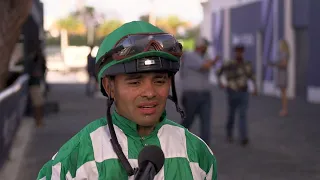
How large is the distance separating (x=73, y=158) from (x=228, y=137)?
9760 mm

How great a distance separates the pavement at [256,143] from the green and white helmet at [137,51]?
3650 mm

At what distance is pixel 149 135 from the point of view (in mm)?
2896

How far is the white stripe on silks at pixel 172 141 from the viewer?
287cm

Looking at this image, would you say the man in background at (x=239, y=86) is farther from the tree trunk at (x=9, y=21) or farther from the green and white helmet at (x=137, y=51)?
the green and white helmet at (x=137, y=51)

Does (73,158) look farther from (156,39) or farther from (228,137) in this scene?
(228,137)

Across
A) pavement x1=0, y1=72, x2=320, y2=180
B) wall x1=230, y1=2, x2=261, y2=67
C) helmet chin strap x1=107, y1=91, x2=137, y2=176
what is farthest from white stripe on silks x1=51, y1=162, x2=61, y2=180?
wall x1=230, y1=2, x2=261, y2=67

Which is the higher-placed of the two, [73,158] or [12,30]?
[12,30]

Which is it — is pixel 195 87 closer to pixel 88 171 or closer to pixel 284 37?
pixel 88 171

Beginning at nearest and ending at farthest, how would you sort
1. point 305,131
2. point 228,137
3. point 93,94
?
point 228,137, point 305,131, point 93,94

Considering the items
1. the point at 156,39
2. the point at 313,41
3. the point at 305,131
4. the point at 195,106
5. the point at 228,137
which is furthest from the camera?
the point at 313,41

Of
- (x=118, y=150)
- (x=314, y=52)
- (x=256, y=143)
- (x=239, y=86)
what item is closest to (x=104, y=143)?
(x=118, y=150)

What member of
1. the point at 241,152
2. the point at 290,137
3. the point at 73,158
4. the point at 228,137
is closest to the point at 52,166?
Result: the point at 73,158

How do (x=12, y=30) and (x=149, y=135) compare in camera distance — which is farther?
(x=12, y=30)

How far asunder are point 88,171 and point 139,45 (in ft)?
1.69
